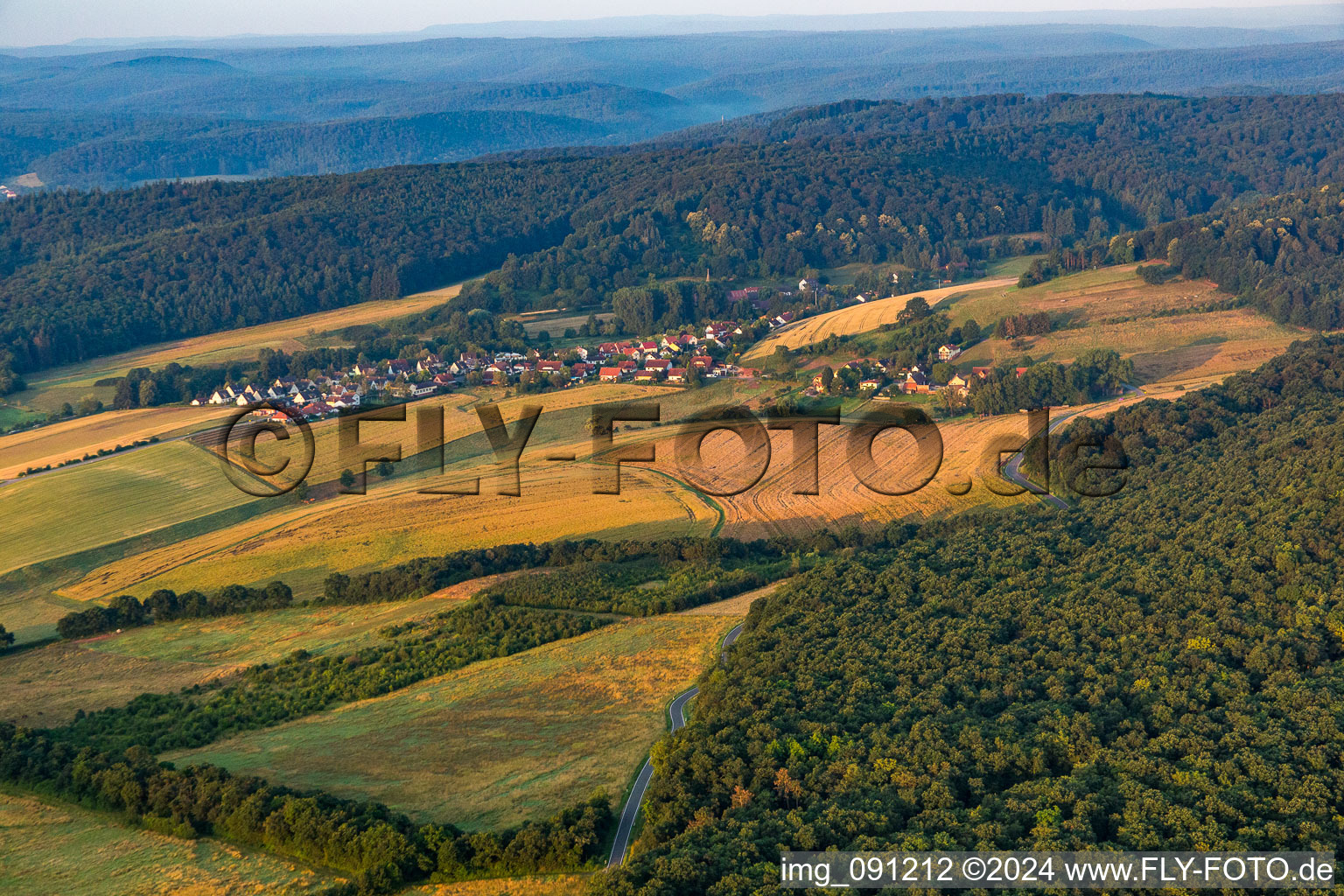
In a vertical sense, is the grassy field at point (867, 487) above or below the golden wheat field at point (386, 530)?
above

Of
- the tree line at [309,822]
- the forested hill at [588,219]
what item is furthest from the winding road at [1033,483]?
the forested hill at [588,219]

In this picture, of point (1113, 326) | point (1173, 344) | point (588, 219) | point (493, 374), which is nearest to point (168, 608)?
point (493, 374)

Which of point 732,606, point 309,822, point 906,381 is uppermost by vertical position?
point 906,381

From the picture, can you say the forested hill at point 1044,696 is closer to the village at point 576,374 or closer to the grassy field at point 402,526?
the grassy field at point 402,526

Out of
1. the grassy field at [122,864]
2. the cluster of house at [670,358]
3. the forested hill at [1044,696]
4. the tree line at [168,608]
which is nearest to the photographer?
the forested hill at [1044,696]

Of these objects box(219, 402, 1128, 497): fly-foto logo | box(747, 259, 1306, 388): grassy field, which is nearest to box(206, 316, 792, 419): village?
box(747, 259, 1306, 388): grassy field

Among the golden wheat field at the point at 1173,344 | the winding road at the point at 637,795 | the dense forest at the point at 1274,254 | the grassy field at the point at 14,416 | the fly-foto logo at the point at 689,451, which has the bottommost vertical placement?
the winding road at the point at 637,795

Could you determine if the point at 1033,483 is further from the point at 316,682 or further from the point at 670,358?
the point at 670,358
